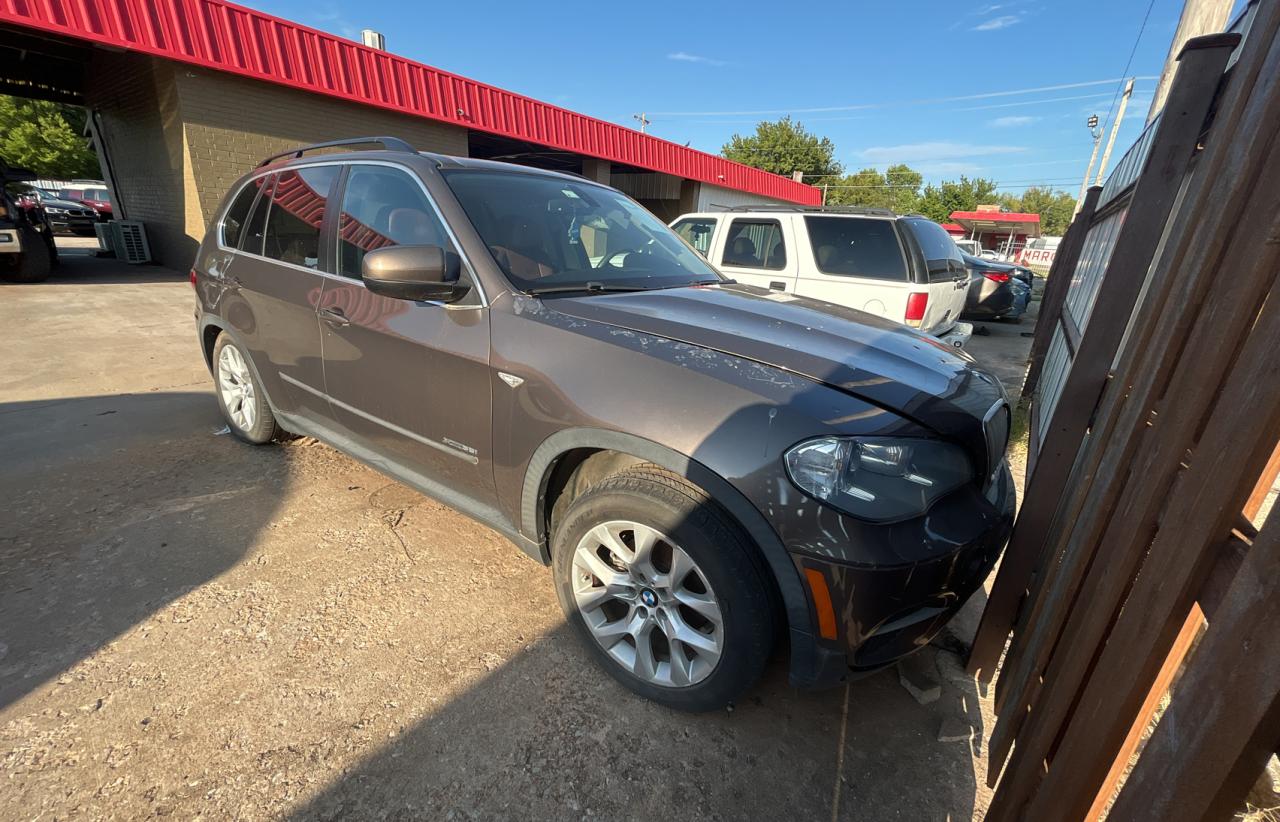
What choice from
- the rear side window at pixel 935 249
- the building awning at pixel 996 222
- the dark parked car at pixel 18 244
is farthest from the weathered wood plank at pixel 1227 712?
the building awning at pixel 996 222

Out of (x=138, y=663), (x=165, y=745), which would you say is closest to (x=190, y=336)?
(x=138, y=663)

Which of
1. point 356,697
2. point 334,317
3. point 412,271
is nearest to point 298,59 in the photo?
point 334,317

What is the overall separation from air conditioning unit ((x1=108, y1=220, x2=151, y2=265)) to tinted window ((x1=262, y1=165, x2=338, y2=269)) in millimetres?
12245

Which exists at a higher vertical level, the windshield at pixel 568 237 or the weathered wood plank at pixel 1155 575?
the windshield at pixel 568 237

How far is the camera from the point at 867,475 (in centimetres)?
157

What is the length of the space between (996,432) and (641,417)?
133 cm

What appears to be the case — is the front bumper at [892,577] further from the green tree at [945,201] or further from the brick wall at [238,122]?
the green tree at [945,201]

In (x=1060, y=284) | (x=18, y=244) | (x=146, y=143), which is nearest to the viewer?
(x=1060, y=284)

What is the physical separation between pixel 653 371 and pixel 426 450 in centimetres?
122

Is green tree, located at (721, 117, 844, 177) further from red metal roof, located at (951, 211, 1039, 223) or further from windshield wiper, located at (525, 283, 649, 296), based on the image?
windshield wiper, located at (525, 283, 649, 296)

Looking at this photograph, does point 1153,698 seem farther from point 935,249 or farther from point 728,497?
point 935,249

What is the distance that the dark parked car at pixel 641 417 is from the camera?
1.58 meters

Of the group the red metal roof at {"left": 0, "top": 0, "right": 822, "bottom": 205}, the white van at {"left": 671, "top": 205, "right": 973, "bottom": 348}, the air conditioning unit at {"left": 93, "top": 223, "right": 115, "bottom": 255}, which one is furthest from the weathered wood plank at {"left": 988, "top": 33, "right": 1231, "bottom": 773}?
the air conditioning unit at {"left": 93, "top": 223, "right": 115, "bottom": 255}

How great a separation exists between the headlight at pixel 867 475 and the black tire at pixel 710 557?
287 mm
